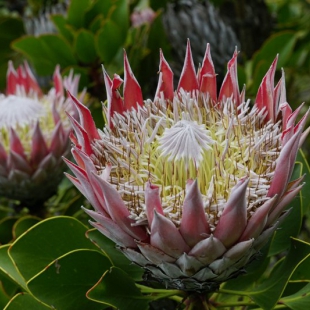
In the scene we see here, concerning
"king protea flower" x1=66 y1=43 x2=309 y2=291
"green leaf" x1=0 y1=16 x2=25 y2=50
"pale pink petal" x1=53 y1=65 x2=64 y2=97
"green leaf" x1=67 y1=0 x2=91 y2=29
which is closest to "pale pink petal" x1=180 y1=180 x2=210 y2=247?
"king protea flower" x1=66 y1=43 x2=309 y2=291

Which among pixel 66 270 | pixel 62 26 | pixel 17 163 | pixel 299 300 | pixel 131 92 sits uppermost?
pixel 62 26

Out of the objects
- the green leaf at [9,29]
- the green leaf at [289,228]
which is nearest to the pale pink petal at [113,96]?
the green leaf at [289,228]

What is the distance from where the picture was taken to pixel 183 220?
3.04 ft

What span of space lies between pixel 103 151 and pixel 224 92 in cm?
29

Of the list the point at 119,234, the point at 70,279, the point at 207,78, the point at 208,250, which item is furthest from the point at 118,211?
the point at 207,78

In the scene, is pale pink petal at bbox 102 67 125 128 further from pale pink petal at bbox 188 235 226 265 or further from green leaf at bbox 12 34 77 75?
green leaf at bbox 12 34 77 75

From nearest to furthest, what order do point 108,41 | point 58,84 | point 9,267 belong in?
point 9,267 → point 58,84 → point 108,41

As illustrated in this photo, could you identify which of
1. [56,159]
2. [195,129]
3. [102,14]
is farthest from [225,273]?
[102,14]

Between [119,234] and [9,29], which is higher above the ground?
[9,29]

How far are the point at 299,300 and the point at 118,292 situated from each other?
14.2 inches

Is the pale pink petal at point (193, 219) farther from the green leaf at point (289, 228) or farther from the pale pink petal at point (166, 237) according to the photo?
the green leaf at point (289, 228)

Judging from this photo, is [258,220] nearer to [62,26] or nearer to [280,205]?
[280,205]

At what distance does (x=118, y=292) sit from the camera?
1136mm

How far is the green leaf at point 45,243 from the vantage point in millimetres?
1220
